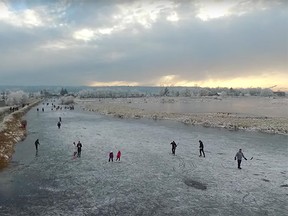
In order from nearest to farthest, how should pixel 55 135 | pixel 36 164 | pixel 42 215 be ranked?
pixel 42 215 < pixel 36 164 < pixel 55 135

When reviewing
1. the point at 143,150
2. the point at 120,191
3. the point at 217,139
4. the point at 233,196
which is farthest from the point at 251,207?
the point at 217,139

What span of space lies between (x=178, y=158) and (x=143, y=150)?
4.65 metres

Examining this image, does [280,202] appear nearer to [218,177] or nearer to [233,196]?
[233,196]

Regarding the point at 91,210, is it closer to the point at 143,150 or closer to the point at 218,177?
the point at 218,177

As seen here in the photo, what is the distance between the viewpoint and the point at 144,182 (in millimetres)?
19078

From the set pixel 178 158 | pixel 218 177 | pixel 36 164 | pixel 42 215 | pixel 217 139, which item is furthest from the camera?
pixel 217 139

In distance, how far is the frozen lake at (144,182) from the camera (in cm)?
1502

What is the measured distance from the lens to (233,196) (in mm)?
16625

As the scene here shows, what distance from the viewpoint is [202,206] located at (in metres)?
15.3

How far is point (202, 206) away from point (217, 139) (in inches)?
897

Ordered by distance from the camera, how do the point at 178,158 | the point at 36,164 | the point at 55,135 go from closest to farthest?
the point at 36,164 < the point at 178,158 < the point at 55,135

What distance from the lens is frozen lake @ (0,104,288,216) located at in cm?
1502

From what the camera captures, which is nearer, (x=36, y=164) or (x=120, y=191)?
(x=120, y=191)

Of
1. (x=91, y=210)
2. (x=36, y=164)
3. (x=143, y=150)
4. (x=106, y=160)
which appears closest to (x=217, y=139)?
(x=143, y=150)
